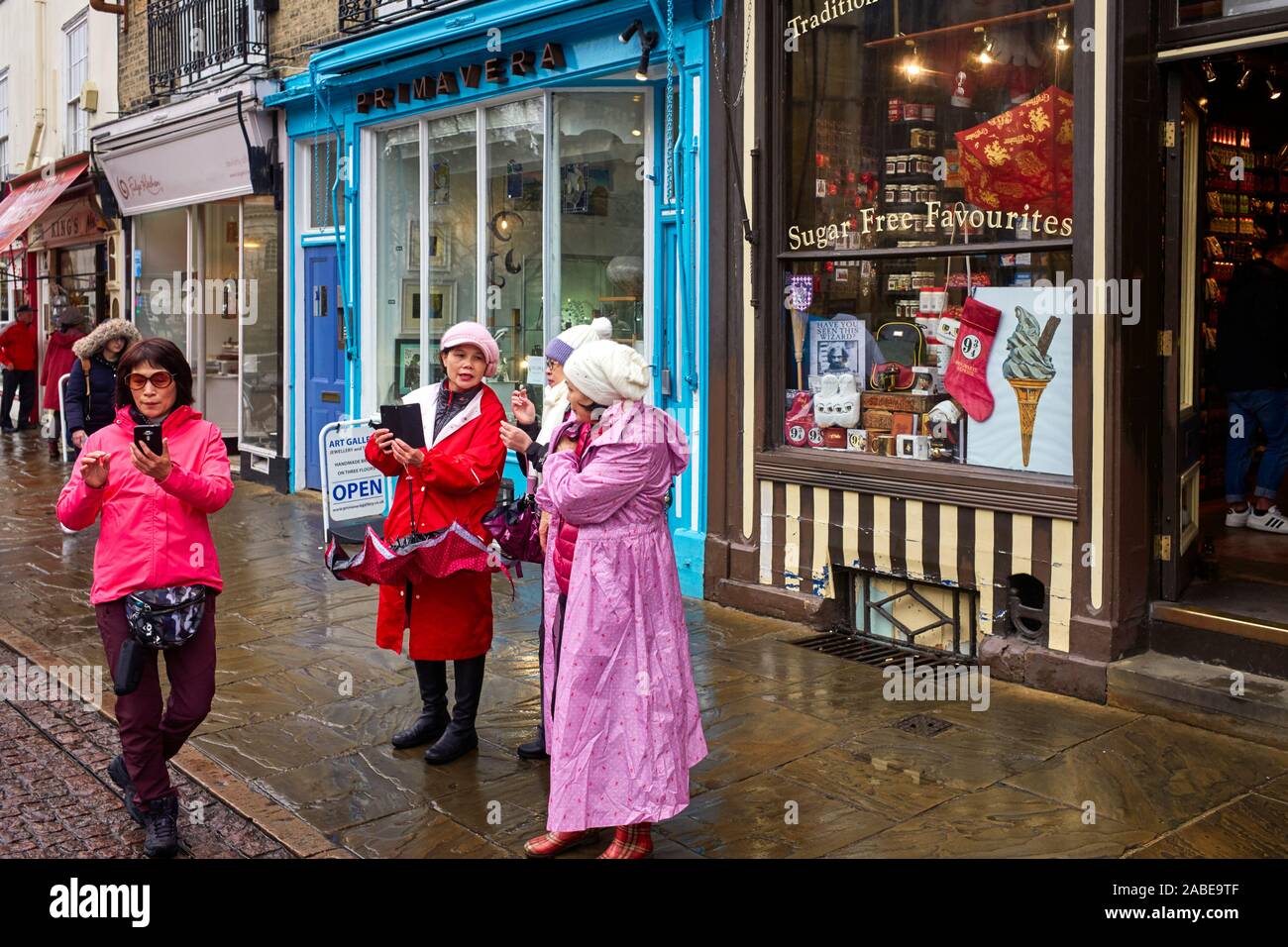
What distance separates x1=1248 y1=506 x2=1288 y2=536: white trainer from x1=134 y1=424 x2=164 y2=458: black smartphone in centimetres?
710

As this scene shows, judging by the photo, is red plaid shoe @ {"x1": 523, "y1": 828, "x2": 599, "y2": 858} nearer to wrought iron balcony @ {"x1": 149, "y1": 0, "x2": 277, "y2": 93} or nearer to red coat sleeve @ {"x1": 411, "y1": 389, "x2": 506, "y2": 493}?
red coat sleeve @ {"x1": 411, "y1": 389, "x2": 506, "y2": 493}

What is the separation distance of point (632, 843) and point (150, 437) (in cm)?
214

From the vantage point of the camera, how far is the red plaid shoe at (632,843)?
4.54 metres

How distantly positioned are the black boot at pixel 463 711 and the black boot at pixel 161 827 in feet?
3.83

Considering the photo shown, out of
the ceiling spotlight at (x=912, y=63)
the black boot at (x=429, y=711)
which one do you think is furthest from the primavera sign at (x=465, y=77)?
the black boot at (x=429, y=711)

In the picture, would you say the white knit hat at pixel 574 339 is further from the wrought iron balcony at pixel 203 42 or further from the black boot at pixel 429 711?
the wrought iron balcony at pixel 203 42

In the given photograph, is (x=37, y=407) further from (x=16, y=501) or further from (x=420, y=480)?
(x=420, y=480)

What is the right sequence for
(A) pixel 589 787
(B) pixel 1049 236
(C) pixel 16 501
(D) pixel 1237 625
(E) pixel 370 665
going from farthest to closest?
(C) pixel 16 501 < (E) pixel 370 665 < (B) pixel 1049 236 < (D) pixel 1237 625 < (A) pixel 589 787

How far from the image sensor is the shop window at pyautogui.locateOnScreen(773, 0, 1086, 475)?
22.0 ft

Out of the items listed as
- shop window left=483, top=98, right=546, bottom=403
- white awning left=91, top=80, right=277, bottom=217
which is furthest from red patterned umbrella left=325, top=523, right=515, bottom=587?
white awning left=91, top=80, right=277, bottom=217

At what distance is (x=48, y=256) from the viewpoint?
23047 mm

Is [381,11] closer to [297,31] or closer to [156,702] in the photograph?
[297,31]
